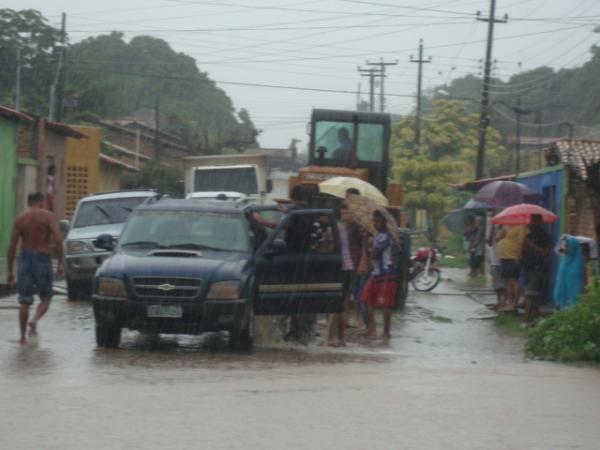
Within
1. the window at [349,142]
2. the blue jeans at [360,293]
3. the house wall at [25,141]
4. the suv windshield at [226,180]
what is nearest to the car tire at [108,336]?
the blue jeans at [360,293]

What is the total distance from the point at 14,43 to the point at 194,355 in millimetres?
58787

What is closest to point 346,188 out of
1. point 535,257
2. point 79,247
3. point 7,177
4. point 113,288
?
point 535,257

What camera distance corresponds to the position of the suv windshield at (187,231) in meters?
15.1

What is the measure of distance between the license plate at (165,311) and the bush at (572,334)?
4547 mm

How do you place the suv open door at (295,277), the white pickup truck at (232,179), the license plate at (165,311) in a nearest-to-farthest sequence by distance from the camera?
the license plate at (165,311) < the suv open door at (295,277) < the white pickup truck at (232,179)

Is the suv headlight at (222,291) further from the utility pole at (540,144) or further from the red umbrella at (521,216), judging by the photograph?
the utility pole at (540,144)

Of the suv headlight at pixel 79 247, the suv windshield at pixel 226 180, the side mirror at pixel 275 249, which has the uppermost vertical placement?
the suv windshield at pixel 226 180

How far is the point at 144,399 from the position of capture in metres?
9.91

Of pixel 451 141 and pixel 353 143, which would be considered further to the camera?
pixel 451 141

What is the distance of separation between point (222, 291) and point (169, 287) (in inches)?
23.9

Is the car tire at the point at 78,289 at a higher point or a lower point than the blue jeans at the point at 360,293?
lower

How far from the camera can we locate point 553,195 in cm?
2419

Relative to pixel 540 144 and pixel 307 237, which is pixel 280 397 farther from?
pixel 540 144

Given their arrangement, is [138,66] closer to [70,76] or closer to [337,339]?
[70,76]
